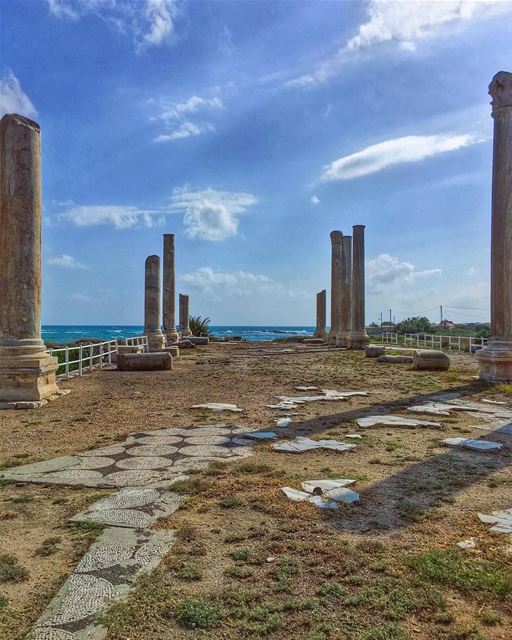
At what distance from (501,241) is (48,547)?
35.7ft

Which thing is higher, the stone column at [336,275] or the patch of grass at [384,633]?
the stone column at [336,275]

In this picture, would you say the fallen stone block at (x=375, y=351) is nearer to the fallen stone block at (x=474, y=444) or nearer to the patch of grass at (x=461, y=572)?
the fallen stone block at (x=474, y=444)

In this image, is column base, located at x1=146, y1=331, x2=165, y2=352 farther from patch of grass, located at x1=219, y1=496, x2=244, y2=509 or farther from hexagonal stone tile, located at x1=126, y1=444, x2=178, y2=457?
patch of grass, located at x1=219, y1=496, x2=244, y2=509

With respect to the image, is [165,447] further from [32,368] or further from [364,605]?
[32,368]

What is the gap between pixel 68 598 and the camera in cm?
253

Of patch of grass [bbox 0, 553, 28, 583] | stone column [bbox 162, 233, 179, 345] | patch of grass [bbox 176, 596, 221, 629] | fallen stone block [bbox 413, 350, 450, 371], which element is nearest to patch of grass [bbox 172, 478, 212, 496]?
patch of grass [bbox 0, 553, 28, 583]

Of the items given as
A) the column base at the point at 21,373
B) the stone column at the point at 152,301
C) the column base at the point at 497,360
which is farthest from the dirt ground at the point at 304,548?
the stone column at the point at 152,301

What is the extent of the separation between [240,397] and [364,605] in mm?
7137

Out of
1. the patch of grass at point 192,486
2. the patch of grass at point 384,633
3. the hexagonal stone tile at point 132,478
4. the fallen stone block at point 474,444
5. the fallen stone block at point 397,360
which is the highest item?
the fallen stone block at point 397,360

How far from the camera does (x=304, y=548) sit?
3.10 metres

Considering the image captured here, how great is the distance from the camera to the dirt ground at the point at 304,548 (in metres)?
2.37

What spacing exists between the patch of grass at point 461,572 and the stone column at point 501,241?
29.5 feet

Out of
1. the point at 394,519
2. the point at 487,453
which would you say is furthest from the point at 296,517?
the point at 487,453

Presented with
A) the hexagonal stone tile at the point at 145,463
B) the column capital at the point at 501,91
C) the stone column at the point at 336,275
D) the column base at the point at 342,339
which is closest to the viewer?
the hexagonal stone tile at the point at 145,463
